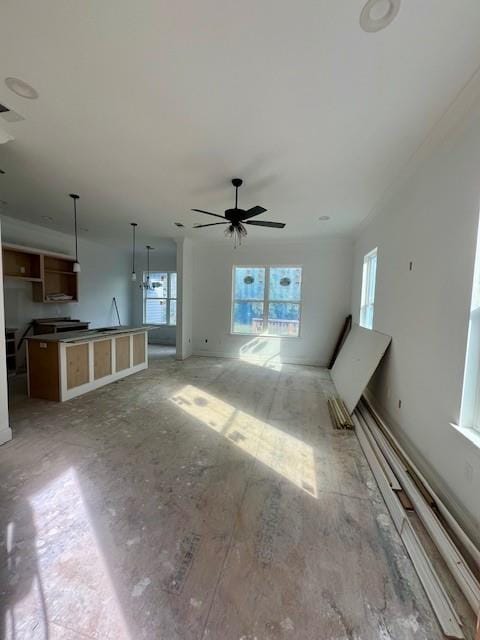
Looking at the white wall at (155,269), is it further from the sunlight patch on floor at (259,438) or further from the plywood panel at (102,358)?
the sunlight patch on floor at (259,438)

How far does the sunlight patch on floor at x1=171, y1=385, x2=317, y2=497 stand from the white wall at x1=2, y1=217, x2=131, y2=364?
13.1 feet

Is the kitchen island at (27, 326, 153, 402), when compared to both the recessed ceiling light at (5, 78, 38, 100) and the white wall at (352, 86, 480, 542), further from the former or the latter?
the white wall at (352, 86, 480, 542)

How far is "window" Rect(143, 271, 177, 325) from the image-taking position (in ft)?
27.0

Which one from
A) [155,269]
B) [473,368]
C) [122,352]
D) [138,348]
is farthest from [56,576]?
[155,269]

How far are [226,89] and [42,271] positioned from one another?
520 cm

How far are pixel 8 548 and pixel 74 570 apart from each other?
453 mm

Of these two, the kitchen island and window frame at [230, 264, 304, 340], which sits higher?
window frame at [230, 264, 304, 340]

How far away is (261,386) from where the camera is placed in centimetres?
437

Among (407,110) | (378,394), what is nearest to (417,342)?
(378,394)

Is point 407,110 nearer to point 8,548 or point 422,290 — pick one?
point 422,290

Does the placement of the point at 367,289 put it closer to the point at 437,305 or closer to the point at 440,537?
the point at 437,305

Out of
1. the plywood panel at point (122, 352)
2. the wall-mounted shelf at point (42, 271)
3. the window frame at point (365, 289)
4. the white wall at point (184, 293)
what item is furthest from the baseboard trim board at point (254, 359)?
the wall-mounted shelf at point (42, 271)

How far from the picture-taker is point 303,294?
6059mm

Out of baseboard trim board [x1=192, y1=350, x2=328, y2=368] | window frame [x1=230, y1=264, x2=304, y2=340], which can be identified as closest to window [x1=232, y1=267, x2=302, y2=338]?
window frame [x1=230, y1=264, x2=304, y2=340]
